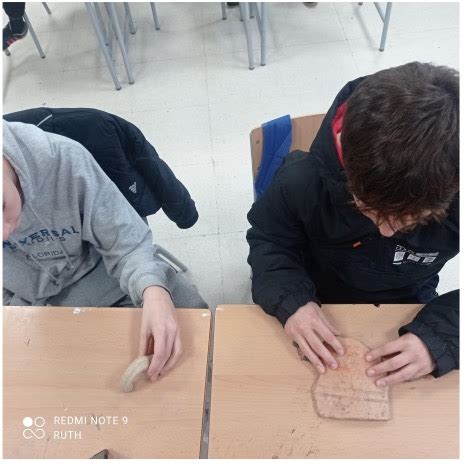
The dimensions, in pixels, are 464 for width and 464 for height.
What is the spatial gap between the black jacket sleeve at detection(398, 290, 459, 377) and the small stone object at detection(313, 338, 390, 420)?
89 mm

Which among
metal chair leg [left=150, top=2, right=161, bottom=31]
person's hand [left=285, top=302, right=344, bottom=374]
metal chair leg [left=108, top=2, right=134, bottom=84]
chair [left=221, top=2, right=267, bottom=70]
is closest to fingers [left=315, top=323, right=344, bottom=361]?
person's hand [left=285, top=302, right=344, bottom=374]

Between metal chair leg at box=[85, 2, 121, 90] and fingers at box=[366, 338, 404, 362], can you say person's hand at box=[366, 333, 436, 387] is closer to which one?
fingers at box=[366, 338, 404, 362]

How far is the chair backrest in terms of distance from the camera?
845 millimetres

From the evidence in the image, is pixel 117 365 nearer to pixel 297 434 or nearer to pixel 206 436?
pixel 206 436

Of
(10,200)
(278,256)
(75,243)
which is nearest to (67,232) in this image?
(75,243)

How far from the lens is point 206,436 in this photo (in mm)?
620

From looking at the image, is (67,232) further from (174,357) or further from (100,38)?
(100,38)

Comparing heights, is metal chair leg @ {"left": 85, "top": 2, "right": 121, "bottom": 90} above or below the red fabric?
below

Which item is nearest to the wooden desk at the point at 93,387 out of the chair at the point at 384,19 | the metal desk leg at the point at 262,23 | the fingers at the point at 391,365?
the fingers at the point at 391,365

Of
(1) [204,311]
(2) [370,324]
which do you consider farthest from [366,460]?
(1) [204,311]

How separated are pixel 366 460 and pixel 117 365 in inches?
15.8

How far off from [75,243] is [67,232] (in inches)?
1.6

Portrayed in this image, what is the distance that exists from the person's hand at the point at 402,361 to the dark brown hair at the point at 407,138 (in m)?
0.23

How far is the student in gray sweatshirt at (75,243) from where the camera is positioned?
26.5 inches
